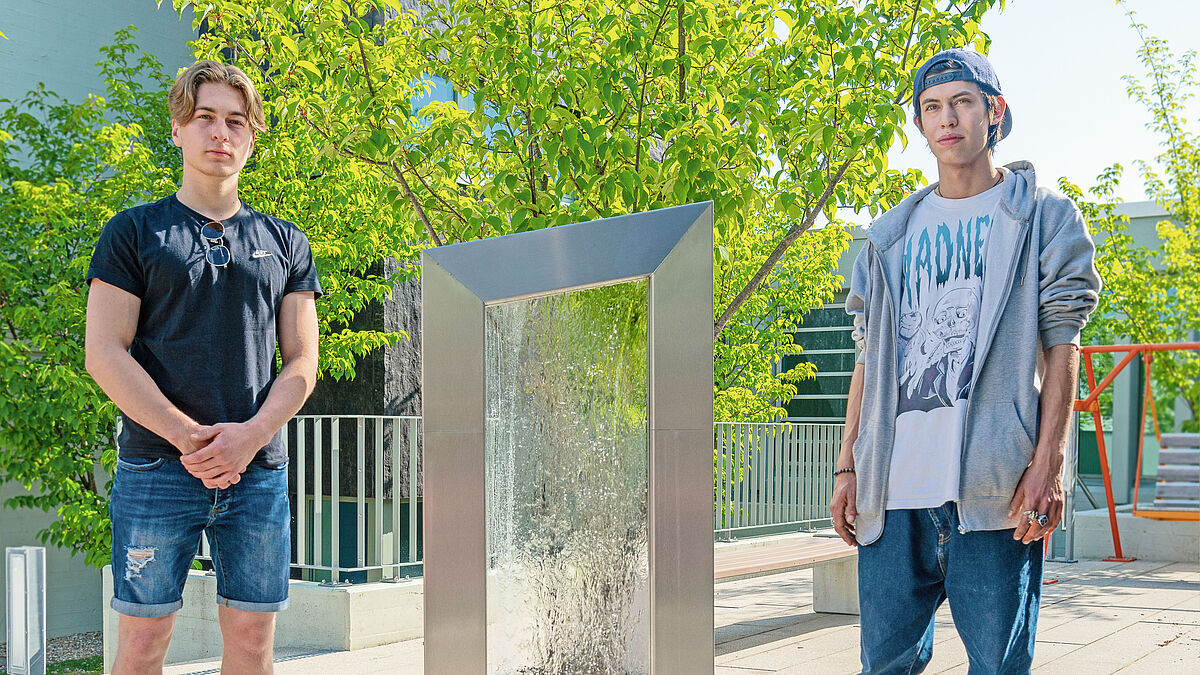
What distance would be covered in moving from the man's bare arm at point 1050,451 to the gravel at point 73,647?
11031 mm

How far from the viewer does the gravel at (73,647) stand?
37.4 feet

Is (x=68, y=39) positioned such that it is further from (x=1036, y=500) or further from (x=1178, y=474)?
(x=1036, y=500)

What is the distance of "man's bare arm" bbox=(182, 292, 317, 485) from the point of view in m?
2.62

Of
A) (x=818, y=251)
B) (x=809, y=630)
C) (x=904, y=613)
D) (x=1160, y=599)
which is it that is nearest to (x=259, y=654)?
(x=904, y=613)

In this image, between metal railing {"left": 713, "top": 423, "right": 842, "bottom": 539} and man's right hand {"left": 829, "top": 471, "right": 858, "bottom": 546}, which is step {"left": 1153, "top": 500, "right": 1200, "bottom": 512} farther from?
man's right hand {"left": 829, "top": 471, "right": 858, "bottom": 546}

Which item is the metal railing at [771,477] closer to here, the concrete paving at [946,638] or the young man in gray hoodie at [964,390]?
the concrete paving at [946,638]

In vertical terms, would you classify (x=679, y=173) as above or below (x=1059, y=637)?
above

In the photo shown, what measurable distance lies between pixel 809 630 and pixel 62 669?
A: 7.56 m

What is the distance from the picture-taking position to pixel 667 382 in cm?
272

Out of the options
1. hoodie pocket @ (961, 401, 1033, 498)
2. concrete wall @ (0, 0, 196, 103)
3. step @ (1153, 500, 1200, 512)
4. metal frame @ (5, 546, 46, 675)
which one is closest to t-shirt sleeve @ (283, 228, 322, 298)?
hoodie pocket @ (961, 401, 1033, 498)

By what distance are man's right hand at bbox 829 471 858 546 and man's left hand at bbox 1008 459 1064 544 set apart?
399mm

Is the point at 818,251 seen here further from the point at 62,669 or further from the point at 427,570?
the point at 427,570

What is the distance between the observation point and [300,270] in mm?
2986

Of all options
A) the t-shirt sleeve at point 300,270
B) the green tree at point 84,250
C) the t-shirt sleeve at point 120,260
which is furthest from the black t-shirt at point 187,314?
the green tree at point 84,250
